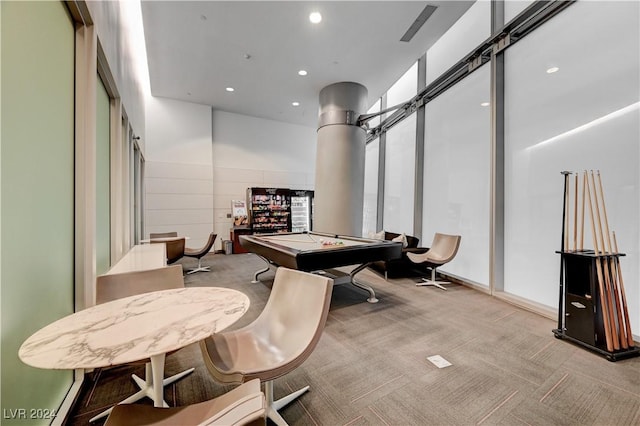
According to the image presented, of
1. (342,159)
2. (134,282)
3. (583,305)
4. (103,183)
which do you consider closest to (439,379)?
(583,305)

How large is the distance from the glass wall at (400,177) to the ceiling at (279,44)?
1.20 m

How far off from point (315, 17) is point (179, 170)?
17.4 ft

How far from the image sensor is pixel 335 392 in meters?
1.93

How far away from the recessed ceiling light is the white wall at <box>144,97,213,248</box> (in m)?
4.57

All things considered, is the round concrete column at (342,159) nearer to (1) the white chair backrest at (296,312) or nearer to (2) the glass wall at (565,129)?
(2) the glass wall at (565,129)

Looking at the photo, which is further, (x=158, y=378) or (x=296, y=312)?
(x=296, y=312)

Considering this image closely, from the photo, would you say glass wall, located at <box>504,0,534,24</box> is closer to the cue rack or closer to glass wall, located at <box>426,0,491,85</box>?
glass wall, located at <box>426,0,491,85</box>

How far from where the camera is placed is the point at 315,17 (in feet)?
13.3

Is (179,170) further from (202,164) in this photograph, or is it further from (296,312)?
(296,312)

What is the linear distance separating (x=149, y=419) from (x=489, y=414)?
6.50 ft

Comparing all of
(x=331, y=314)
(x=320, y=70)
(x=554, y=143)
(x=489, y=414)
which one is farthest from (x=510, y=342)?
(x=320, y=70)

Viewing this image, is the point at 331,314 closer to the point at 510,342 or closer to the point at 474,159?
the point at 510,342

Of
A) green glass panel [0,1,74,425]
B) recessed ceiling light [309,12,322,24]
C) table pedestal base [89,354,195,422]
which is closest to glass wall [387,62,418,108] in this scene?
recessed ceiling light [309,12,322,24]

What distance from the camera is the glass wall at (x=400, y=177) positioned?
6277 mm
